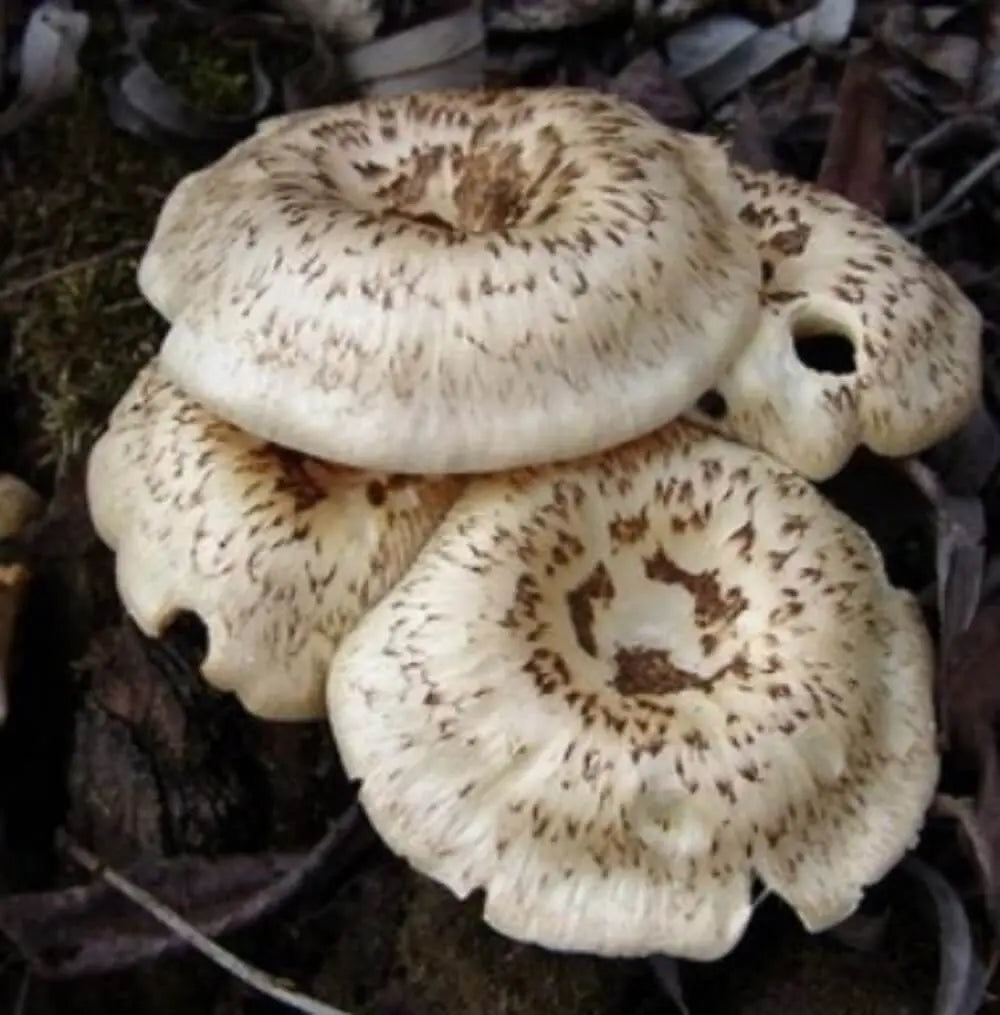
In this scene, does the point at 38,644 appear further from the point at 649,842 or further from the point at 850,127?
the point at 850,127

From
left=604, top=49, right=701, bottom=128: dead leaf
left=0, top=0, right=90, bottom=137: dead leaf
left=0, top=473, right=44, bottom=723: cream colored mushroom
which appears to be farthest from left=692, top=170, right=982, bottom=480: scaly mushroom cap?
left=0, top=0, right=90, bottom=137: dead leaf

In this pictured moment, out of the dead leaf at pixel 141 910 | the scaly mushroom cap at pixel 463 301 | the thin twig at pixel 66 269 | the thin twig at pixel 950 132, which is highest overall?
the scaly mushroom cap at pixel 463 301

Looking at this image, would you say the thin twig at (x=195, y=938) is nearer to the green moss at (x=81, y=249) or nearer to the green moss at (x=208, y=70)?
the green moss at (x=81, y=249)

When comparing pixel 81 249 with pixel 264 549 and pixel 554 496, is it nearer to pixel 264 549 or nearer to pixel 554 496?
pixel 264 549

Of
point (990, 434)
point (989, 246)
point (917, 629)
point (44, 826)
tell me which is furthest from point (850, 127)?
point (44, 826)

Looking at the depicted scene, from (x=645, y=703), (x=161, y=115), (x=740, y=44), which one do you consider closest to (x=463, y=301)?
(x=645, y=703)

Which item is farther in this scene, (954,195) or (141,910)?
(954,195)

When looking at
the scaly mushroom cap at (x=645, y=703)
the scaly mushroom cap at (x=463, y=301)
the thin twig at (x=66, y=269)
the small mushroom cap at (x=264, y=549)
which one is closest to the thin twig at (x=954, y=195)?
the scaly mushroom cap at (x=463, y=301)
